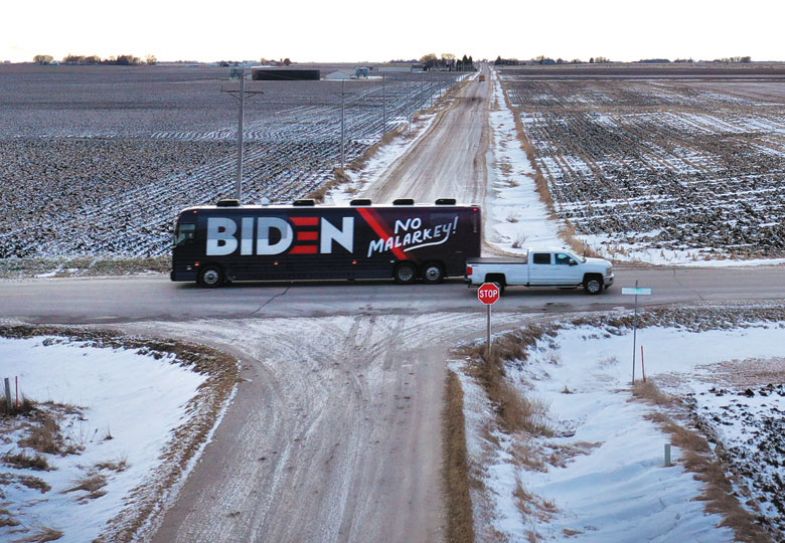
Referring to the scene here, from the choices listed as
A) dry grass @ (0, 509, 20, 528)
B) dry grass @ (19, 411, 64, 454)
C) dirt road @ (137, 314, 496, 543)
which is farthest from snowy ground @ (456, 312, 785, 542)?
dry grass @ (19, 411, 64, 454)

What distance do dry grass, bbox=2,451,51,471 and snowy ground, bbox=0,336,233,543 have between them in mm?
65

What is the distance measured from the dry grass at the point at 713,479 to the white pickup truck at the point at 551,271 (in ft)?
34.0

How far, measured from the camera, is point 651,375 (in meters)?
24.3

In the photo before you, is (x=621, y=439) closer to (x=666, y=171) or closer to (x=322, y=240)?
(x=322, y=240)

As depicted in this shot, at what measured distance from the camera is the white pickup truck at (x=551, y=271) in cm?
3038

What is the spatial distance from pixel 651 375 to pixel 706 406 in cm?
333

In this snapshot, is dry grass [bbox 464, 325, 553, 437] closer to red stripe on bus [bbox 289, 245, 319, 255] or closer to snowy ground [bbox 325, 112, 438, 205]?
red stripe on bus [bbox 289, 245, 319, 255]

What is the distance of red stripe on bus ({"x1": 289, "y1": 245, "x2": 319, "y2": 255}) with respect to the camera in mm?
31719

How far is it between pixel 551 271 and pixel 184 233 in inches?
466

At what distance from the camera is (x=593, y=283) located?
99.7 ft

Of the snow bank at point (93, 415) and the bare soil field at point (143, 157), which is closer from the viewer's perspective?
the snow bank at point (93, 415)

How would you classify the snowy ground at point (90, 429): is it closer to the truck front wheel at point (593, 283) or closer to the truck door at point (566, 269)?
the truck door at point (566, 269)

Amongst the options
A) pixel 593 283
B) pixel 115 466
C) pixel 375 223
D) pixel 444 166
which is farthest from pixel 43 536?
pixel 444 166

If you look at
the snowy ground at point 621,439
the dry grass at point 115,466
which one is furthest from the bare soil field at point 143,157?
the dry grass at point 115,466
